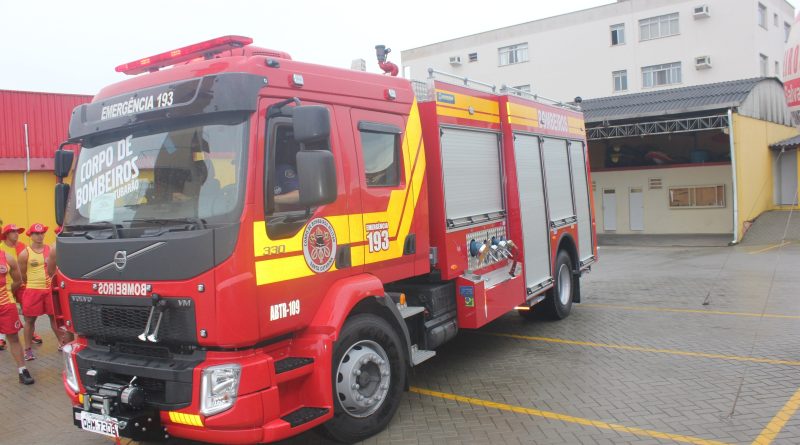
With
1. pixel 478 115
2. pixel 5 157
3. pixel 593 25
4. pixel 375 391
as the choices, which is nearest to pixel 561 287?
pixel 478 115

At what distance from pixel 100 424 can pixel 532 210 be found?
529 centimetres

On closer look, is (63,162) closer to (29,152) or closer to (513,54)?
(29,152)

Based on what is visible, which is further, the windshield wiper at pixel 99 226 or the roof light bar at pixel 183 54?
the roof light bar at pixel 183 54

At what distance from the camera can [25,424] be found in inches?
216

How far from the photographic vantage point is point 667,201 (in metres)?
24.9

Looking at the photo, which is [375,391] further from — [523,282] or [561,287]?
[561,287]

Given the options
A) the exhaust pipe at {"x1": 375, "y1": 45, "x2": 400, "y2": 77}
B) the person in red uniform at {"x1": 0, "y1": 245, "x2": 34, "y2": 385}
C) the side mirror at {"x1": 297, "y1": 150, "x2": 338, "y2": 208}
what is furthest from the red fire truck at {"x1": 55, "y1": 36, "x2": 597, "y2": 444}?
the person in red uniform at {"x1": 0, "y1": 245, "x2": 34, "y2": 385}

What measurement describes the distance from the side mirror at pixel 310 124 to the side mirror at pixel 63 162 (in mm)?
2270

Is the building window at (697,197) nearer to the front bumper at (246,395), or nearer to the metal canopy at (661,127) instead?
the metal canopy at (661,127)

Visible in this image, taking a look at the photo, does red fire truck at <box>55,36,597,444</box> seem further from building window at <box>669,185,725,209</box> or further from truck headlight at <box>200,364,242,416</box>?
building window at <box>669,185,725,209</box>

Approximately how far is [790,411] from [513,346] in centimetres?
312

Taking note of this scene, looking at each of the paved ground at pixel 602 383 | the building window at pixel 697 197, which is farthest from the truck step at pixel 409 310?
the building window at pixel 697 197

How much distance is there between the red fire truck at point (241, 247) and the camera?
3723mm

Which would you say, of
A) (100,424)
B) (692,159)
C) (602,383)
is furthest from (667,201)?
(100,424)
